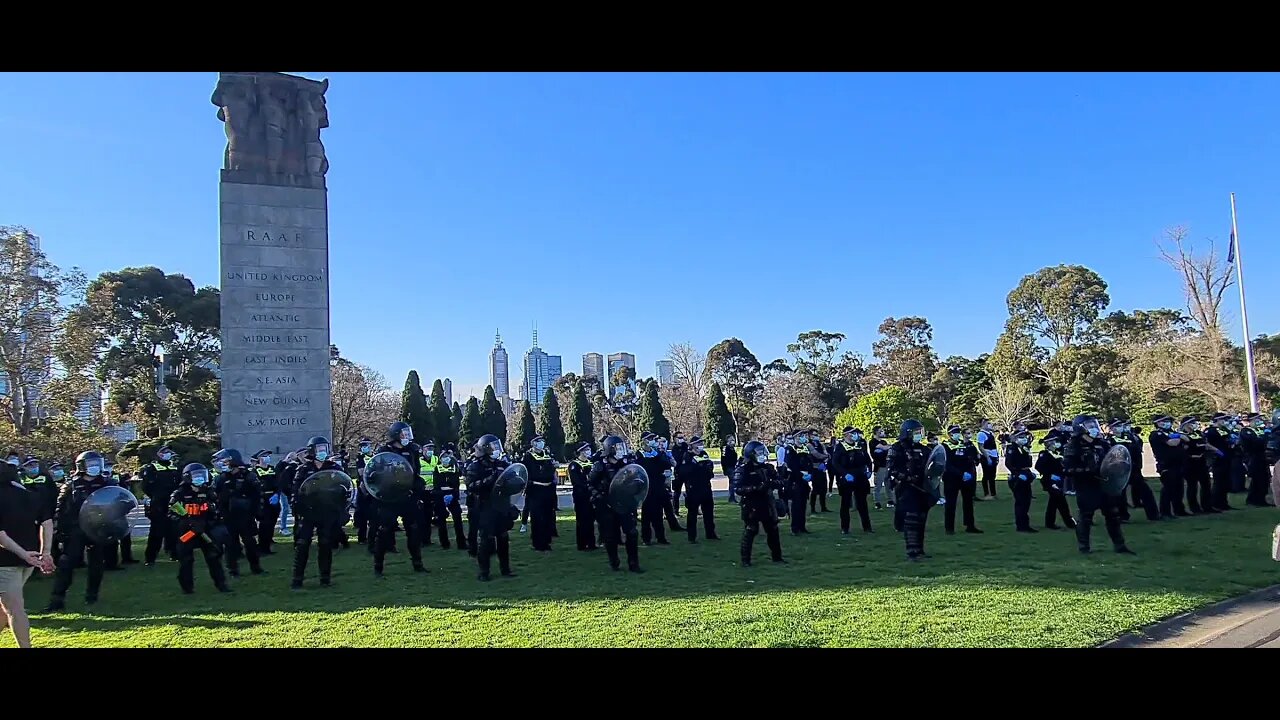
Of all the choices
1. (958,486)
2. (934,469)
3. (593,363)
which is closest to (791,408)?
(958,486)

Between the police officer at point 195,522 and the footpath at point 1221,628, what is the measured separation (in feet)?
30.6

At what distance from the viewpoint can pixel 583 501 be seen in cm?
1221

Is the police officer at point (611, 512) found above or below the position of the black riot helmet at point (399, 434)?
below

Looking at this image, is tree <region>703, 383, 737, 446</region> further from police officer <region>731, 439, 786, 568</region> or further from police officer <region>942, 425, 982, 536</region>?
police officer <region>731, 439, 786, 568</region>

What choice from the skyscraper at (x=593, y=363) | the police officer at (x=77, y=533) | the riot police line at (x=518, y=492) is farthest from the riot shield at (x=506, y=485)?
the skyscraper at (x=593, y=363)

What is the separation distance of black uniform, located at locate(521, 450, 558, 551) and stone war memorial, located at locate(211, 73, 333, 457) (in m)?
11.1

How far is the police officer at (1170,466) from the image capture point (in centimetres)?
1292

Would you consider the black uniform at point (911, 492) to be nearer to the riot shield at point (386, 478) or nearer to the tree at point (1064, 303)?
the riot shield at point (386, 478)

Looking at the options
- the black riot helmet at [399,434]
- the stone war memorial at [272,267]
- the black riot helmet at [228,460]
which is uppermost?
the stone war memorial at [272,267]

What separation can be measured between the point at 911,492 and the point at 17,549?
9.47 meters

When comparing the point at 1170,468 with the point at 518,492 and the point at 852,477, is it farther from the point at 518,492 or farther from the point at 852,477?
the point at 518,492
